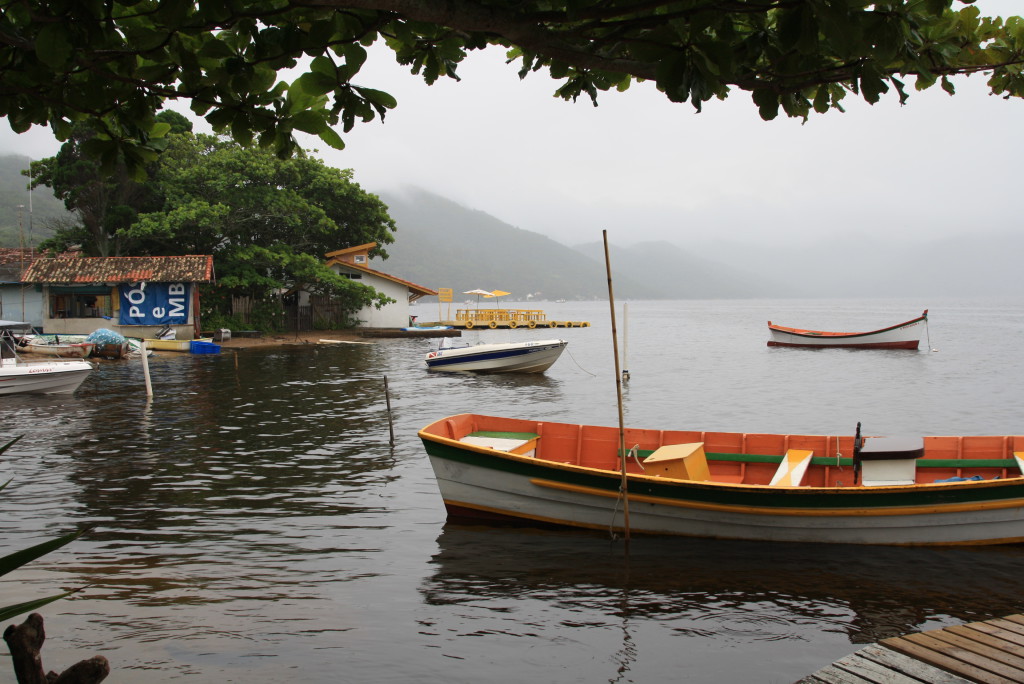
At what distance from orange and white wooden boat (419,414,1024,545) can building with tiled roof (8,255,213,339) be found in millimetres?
29801

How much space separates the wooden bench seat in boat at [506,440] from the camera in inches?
443

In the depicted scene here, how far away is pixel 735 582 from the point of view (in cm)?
852

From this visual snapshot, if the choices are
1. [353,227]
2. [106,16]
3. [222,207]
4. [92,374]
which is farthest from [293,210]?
[106,16]

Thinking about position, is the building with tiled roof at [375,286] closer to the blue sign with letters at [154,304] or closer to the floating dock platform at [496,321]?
the floating dock platform at [496,321]

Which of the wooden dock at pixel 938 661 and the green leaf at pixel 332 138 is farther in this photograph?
the wooden dock at pixel 938 661

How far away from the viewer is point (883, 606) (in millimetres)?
7930

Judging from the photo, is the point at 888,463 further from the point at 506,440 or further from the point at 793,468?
the point at 506,440

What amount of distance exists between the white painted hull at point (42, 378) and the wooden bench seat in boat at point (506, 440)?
50.1 ft

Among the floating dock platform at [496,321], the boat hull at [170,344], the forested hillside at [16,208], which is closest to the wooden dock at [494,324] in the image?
the floating dock platform at [496,321]

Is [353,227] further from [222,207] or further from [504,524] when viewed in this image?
[504,524]

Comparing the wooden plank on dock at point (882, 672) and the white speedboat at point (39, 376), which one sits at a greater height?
the white speedboat at point (39, 376)

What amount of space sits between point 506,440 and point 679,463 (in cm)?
291

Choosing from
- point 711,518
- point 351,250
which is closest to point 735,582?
point 711,518

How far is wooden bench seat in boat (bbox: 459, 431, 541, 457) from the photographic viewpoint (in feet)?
36.9
